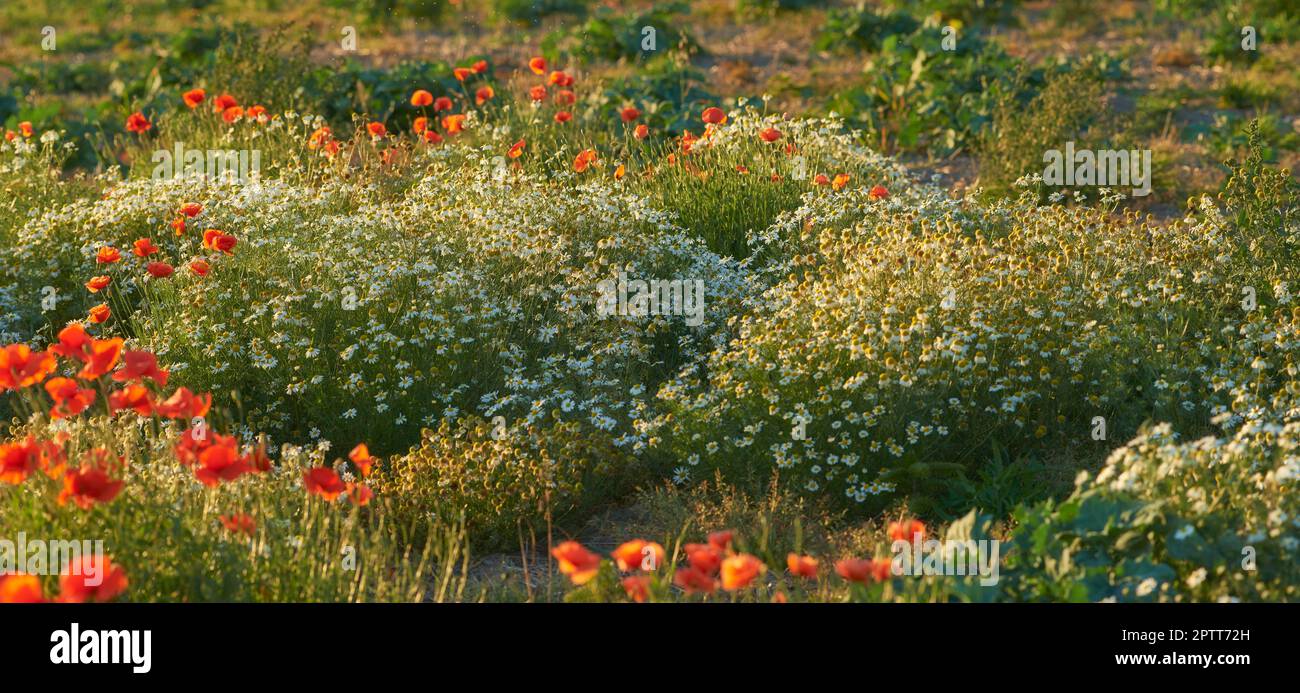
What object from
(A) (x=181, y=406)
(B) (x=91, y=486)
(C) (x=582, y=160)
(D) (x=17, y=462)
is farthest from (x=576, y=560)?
(C) (x=582, y=160)

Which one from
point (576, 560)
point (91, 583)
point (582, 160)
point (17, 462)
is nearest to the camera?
point (91, 583)

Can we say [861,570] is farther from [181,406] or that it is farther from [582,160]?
[582,160]

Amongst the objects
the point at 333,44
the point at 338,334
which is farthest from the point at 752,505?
the point at 333,44

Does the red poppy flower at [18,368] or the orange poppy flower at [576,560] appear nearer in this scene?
the orange poppy flower at [576,560]

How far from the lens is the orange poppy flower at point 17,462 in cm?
333

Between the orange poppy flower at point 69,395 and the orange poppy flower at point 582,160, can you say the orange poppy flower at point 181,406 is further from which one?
the orange poppy flower at point 582,160

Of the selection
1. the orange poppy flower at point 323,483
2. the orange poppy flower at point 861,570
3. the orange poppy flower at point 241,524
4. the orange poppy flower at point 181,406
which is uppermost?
the orange poppy flower at point 181,406

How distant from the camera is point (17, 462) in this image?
3.33 meters

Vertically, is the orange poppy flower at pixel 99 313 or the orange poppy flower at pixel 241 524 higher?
the orange poppy flower at pixel 99 313

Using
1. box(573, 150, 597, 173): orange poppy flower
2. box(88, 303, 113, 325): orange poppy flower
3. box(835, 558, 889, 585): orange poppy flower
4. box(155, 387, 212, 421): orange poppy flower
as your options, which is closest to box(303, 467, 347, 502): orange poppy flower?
box(155, 387, 212, 421): orange poppy flower

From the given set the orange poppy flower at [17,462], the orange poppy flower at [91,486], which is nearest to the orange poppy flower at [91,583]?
the orange poppy flower at [91,486]

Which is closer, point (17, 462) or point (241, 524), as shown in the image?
point (17, 462)

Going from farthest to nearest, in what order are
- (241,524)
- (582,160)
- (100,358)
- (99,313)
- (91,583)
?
(582,160), (99,313), (100,358), (241,524), (91,583)
